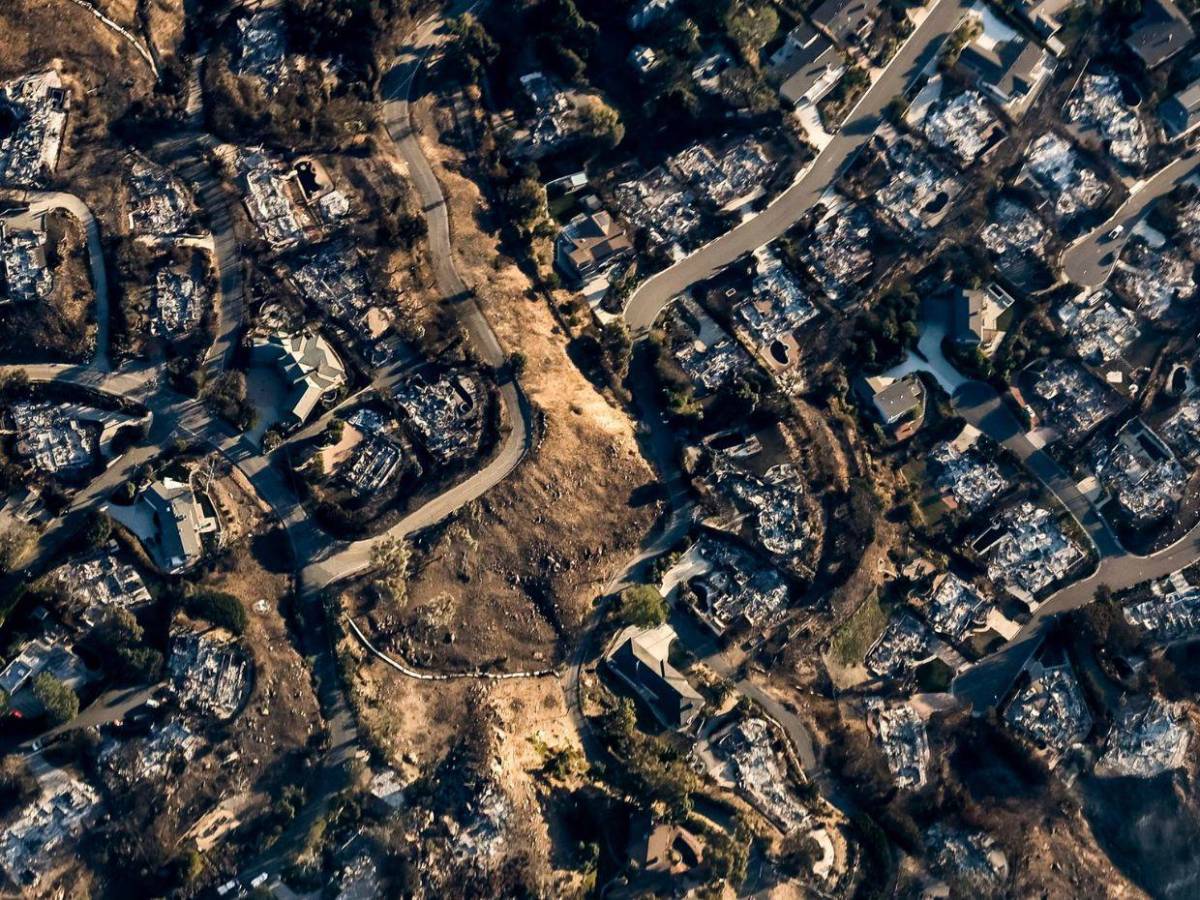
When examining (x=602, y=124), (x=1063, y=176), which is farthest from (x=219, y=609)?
(x=1063, y=176)

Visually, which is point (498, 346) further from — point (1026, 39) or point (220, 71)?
point (1026, 39)

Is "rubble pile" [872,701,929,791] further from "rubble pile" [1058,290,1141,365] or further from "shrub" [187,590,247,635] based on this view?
"shrub" [187,590,247,635]

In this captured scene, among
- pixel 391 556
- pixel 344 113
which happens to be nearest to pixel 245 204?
pixel 344 113

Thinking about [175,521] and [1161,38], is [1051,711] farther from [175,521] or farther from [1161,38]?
[175,521]

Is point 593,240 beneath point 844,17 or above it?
beneath

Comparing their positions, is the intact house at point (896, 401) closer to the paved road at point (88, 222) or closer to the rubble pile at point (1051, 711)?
the rubble pile at point (1051, 711)

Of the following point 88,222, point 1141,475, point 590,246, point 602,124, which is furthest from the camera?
point 602,124

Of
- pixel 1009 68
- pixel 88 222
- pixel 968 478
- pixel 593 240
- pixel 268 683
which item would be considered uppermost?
pixel 1009 68
